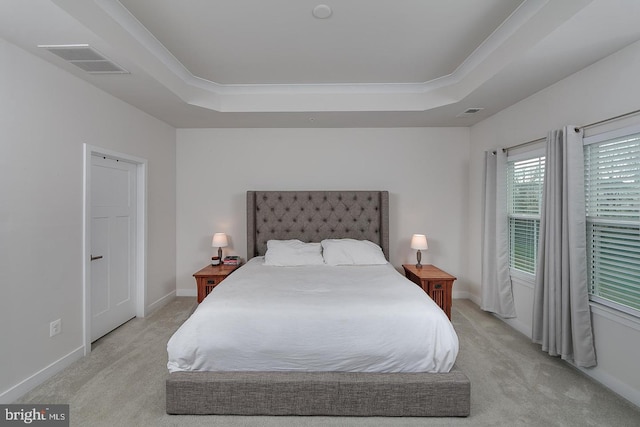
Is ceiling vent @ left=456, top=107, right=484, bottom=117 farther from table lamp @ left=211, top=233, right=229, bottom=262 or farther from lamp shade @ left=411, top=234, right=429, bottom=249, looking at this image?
table lamp @ left=211, top=233, right=229, bottom=262

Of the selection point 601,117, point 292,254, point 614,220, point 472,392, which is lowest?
point 472,392

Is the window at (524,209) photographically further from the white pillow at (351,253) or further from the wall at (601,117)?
the white pillow at (351,253)

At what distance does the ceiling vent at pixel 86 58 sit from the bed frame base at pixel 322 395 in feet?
7.49

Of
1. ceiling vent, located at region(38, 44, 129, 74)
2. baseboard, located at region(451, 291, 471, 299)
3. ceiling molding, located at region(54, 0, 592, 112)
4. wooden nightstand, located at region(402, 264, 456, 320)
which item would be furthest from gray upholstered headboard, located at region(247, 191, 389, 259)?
ceiling vent, located at region(38, 44, 129, 74)

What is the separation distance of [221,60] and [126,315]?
2938 millimetres

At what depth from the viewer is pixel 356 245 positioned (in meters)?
3.37

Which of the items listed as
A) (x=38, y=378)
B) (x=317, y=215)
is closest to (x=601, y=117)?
(x=317, y=215)

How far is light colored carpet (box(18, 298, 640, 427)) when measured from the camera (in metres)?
1.75

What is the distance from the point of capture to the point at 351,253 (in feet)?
10.8

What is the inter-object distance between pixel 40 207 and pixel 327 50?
8.60 ft

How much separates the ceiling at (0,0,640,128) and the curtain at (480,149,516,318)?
680mm

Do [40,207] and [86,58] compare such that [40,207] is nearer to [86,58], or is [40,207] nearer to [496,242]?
[86,58]

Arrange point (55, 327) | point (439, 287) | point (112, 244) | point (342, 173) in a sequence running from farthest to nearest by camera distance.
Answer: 1. point (342, 173)
2. point (439, 287)
3. point (112, 244)
4. point (55, 327)

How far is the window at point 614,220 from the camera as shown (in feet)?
6.46
